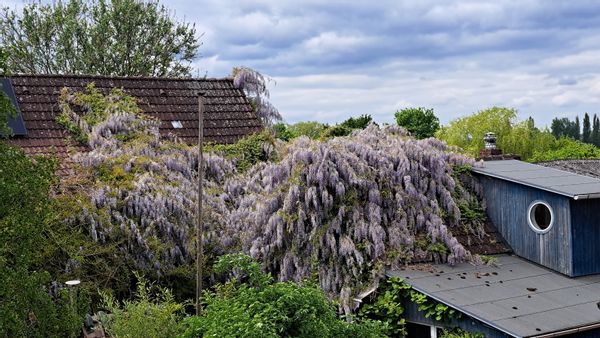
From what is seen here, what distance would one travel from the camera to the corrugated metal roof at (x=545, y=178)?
13.1 m

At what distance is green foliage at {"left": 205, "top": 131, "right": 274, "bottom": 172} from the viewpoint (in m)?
17.0

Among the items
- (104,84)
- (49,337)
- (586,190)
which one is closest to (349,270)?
(586,190)

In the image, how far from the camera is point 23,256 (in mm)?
8719

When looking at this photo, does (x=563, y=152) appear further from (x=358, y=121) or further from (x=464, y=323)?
(x=464, y=323)

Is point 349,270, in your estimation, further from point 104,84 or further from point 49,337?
point 104,84

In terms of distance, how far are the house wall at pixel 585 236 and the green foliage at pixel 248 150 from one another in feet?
24.3

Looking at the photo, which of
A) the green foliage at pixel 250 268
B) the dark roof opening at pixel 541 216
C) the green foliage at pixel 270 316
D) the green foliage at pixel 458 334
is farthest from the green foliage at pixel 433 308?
the dark roof opening at pixel 541 216

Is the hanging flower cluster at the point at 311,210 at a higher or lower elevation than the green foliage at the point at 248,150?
lower

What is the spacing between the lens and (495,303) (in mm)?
11461

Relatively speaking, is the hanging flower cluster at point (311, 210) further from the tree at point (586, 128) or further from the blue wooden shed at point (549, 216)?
the tree at point (586, 128)

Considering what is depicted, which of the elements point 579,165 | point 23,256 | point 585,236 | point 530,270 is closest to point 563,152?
point 579,165

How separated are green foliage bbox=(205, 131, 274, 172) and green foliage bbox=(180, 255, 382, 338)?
24.3 feet

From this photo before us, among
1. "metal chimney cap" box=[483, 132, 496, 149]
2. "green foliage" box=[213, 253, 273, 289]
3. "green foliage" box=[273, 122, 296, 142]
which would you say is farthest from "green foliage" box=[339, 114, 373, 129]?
"green foliage" box=[213, 253, 273, 289]

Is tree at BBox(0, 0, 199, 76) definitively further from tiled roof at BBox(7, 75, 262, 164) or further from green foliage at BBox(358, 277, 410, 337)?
green foliage at BBox(358, 277, 410, 337)
